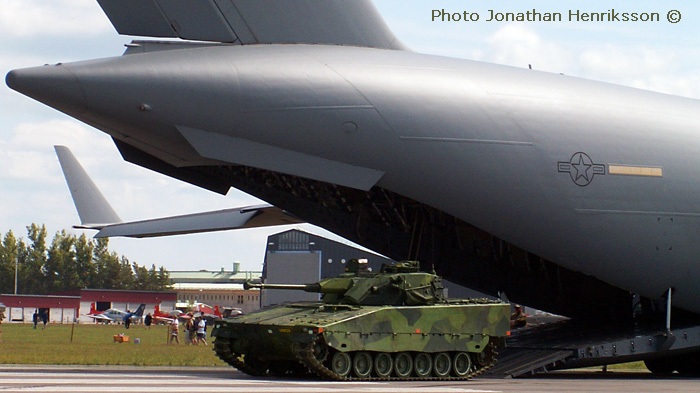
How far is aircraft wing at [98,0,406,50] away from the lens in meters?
16.5

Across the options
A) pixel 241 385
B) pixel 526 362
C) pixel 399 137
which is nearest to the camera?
pixel 241 385

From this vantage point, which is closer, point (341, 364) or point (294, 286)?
point (341, 364)

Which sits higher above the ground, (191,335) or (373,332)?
(373,332)

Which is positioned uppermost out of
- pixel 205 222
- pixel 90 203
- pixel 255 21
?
pixel 255 21

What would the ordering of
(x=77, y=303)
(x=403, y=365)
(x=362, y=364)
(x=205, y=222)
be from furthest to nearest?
(x=77, y=303), (x=205, y=222), (x=403, y=365), (x=362, y=364)

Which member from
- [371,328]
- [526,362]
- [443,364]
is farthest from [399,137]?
[526,362]

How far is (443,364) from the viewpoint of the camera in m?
15.6

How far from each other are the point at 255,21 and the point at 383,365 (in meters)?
6.57

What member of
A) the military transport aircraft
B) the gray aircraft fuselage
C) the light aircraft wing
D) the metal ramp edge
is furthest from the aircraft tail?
the metal ramp edge

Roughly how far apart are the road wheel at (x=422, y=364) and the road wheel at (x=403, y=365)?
0.27 feet

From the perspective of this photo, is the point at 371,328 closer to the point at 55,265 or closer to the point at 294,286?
the point at 294,286

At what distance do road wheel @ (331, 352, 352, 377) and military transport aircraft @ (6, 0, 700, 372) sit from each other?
11.7 feet

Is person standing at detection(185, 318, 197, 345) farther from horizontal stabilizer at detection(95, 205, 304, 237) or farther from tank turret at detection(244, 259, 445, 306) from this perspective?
tank turret at detection(244, 259, 445, 306)

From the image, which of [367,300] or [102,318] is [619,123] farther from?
[102,318]
